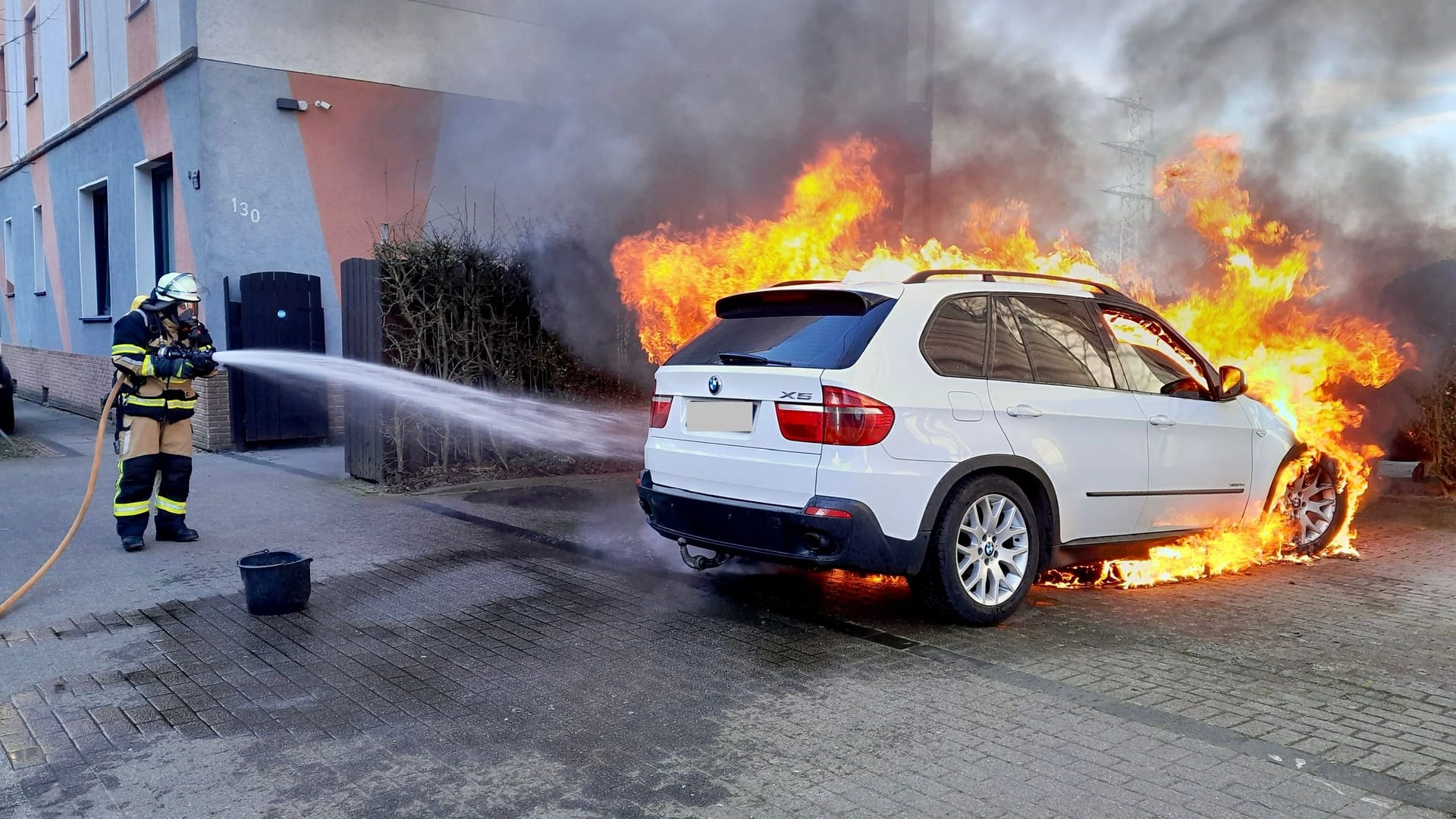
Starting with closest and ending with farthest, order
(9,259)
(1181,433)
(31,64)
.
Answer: (1181,433)
(31,64)
(9,259)

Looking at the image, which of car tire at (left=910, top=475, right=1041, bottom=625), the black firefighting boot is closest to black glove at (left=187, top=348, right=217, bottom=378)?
the black firefighting boot

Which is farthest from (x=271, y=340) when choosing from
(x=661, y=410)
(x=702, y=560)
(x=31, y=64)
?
(x=31, y=64)

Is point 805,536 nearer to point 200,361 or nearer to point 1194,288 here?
point 200,361

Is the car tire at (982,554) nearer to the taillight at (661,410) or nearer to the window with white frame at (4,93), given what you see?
the taillight at (661,410)

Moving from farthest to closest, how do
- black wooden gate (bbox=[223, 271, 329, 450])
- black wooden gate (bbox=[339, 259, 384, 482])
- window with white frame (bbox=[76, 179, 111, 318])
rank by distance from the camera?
window with white frame (bbox=[76, 179, 111, 318])
black wooden gate (bbox=[223, 271, 329, 450])
black wooden gate (bbox=[339, 259, 384, 482])

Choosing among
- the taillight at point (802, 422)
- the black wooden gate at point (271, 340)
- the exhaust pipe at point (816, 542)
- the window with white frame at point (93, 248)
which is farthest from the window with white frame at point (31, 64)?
the exhaust pipe at point (816, 542)

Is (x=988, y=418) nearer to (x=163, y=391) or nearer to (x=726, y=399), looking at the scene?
(x=726, y=399)

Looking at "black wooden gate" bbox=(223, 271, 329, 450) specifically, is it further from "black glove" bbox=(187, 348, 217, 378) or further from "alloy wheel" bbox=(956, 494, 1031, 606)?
"alloy wheel" bbox=(956, 494, 1031, 606)

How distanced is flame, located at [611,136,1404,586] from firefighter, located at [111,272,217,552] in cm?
394

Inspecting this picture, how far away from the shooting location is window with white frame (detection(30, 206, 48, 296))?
18.8 metres

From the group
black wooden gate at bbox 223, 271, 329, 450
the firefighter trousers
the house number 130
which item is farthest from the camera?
the house number 130

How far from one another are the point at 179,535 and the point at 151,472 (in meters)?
0.49

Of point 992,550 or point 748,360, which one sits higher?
point 748,360

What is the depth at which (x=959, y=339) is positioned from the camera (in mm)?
4969
